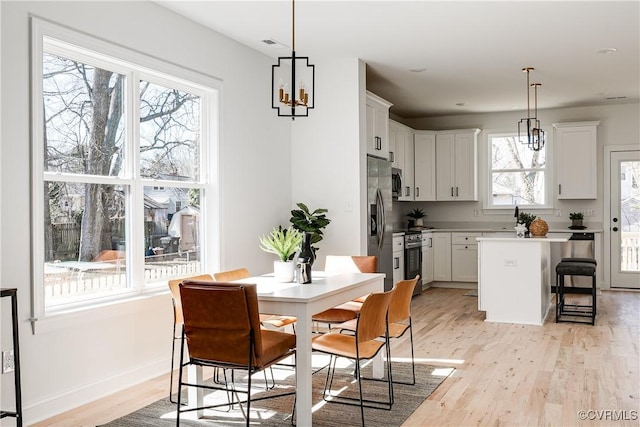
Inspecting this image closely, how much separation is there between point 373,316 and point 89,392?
193 centimetres

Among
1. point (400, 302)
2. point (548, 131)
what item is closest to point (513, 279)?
point (400, 302)

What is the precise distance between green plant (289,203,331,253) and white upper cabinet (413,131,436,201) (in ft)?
12.6

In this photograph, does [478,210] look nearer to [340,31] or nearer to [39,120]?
[340,31]

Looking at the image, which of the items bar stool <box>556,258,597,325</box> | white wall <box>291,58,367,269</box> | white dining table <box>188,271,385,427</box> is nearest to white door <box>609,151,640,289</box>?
bar stool <box>556,258,597,325</box>

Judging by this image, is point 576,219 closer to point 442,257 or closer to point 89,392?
point 442,257

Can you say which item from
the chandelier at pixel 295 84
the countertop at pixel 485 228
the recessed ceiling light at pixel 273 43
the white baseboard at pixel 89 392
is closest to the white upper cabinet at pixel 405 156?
the countertop at pixel 485 228

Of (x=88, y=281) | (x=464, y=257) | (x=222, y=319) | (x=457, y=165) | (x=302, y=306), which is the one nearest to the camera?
(x=222, y=319)

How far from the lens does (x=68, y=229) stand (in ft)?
12.5

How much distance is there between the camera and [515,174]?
9.39 m

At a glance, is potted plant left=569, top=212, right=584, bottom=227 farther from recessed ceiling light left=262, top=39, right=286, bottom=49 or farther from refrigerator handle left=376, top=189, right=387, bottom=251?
recessed ceiling light left=262, top=39, right=286, bottom=49

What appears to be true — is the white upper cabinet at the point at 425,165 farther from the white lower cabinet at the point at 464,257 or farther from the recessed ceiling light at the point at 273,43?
the recessed ceiling light at the point at 273,43

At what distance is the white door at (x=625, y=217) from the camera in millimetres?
8734

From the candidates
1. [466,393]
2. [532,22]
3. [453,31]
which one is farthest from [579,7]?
[466,393]

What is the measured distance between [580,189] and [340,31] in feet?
17.5
